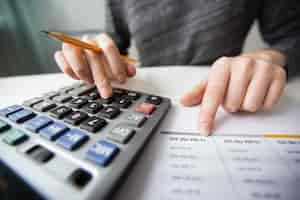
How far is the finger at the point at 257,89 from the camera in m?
0.20

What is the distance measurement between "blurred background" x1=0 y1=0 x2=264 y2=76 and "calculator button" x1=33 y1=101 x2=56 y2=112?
77cm

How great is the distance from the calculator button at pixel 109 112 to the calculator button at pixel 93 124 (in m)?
0.01

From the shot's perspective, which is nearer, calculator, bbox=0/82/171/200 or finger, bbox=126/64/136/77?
calculator, bbox=0/82/171/200

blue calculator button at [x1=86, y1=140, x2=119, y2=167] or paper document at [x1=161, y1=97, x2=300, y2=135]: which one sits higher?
blue calculator button at [x1=86, y1=140, x2=119, y2=167]

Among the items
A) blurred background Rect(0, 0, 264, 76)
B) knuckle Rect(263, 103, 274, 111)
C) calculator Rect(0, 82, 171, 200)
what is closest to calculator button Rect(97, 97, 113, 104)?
calculator Rect(0, 82, 171, 200)

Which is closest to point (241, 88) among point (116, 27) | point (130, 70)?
point (130, 70)

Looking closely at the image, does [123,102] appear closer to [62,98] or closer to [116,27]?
[62,98]

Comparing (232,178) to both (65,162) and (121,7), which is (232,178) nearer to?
(65,162)

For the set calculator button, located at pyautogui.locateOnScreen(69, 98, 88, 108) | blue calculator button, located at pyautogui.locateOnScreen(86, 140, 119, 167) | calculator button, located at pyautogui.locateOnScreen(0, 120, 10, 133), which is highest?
calculator button, located at pyautogui.locateOnScreen(69, 98, 88, 108)

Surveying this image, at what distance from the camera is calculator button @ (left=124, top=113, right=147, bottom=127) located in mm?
178

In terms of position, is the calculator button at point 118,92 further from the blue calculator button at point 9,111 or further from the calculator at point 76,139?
the blue calculator button at point 9,111

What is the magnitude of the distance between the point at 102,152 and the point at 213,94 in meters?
0.15

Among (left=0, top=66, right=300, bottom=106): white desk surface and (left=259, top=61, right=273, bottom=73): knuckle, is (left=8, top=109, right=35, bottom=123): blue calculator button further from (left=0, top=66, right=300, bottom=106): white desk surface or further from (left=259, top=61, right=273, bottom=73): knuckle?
(left=259, top=61, right=273, bottom=73): knuckle

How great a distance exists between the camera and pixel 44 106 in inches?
8.3
